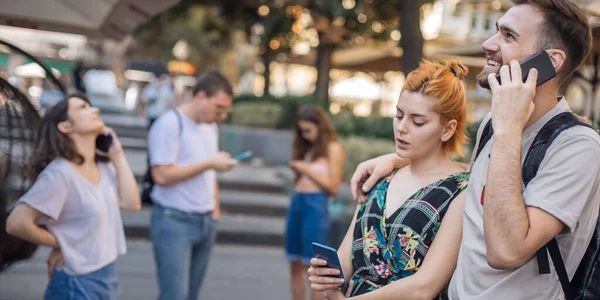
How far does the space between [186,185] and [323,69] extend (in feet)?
51.3

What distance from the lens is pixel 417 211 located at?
9.00 feet

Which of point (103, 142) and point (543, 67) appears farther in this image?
point (103, 142)

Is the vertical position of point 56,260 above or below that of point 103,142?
below

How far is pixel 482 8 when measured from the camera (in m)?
18.7

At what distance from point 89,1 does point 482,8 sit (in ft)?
44.7

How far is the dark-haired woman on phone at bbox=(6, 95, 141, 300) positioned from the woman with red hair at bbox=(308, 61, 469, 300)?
1.72 meters

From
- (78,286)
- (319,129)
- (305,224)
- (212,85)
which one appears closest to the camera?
(78,286)

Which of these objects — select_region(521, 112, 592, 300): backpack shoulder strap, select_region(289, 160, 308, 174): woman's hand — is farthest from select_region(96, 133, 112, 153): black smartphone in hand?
select_region(521, 112, 592, 300): backpack shoulder strap

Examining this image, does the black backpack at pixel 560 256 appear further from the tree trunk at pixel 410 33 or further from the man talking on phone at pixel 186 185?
the tree trunk at pixel 410 33

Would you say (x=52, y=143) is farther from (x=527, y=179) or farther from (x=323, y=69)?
(x=323, y=69)

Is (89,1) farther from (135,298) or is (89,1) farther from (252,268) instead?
(252,268)

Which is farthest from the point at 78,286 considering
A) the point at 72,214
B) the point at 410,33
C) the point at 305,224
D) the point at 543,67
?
the point at 410,33

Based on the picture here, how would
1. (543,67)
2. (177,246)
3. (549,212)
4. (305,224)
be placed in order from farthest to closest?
1. (305,224)
2. (177,246)
3. (543,67)
4. (549,212)

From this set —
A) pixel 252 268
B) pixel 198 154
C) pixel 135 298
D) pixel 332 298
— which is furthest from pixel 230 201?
pixel 332 298
